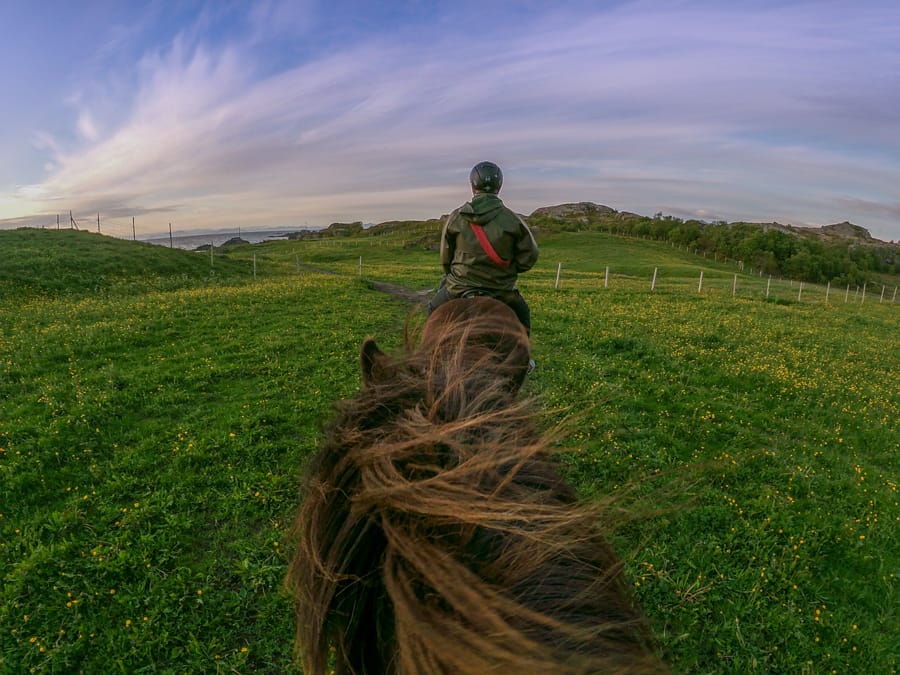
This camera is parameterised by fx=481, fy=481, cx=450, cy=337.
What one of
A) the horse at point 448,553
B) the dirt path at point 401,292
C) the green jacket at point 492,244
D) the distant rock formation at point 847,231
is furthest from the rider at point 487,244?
the distant rock formation at point 847,231

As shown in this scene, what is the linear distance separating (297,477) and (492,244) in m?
3.45

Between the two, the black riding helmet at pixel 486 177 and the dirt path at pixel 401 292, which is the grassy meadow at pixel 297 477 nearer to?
the black riding helmet at pixel 486 177

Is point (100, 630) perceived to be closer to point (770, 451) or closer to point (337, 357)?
point (337, 357)

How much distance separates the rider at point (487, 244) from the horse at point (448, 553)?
2.89m

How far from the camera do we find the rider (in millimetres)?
4043

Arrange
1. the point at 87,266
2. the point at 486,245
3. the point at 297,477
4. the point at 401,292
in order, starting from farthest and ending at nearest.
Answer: the point at 401,292, the point at 87,266, the point at 297,477, the point at 486,245

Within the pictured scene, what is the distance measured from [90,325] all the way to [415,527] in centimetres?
1451

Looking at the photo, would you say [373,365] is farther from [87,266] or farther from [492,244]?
[87,266]

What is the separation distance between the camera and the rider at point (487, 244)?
4.04 metres

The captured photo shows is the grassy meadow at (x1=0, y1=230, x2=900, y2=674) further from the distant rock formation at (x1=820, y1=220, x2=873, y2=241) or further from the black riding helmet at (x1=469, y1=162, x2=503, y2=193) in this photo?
the distant rock formation at (x1=820, y1=220, x2=873, y2=241)

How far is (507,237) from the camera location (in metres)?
4.07

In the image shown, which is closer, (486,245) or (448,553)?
(448,553)

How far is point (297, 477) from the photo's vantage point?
17.9ft

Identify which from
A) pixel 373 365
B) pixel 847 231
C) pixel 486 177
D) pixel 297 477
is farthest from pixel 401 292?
pixel 847 231
